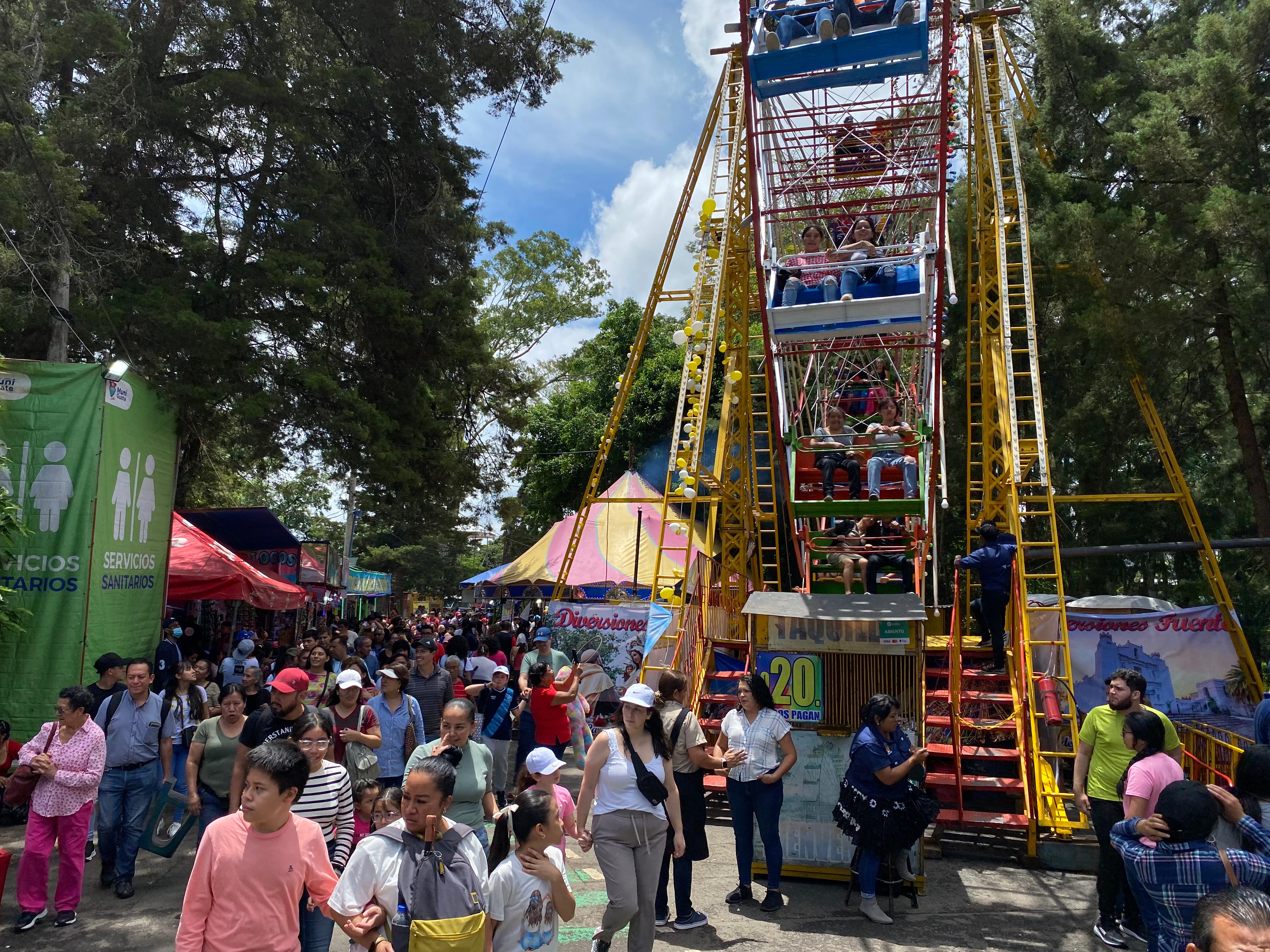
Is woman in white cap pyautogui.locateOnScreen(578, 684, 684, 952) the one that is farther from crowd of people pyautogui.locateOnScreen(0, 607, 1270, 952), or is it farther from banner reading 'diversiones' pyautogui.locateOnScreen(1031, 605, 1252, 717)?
banner reading 'diversiones' pyautogui.locateOnScreen(1031, 605, 1252, 717)

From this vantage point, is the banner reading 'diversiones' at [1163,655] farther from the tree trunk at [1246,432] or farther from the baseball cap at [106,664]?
the baseball cap at [106,664]

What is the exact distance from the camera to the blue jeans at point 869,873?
6336 mm

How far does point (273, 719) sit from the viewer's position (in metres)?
5.41

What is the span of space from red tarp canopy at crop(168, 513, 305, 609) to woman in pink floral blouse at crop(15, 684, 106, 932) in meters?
6.52

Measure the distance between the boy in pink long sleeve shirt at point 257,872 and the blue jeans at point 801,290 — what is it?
686cm

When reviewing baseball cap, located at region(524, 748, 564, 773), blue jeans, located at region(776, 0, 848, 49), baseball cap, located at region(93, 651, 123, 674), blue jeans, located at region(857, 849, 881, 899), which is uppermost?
blue jeans, located at region(776, 0, 848, 49)

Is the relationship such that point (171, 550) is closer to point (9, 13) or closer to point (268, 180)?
point (268, 180)

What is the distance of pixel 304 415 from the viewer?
43.1 ft

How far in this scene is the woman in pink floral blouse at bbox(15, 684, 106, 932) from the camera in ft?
19.3

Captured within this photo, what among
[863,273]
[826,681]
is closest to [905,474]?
[863,273]

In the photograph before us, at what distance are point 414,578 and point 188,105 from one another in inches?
1884

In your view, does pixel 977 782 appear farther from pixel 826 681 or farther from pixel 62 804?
pixel 62 804

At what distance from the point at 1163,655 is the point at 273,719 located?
1139 centimetres

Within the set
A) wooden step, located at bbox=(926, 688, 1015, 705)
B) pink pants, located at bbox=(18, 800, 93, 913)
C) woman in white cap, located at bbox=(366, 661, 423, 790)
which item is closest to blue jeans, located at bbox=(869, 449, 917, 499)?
wooden step, located at bbox=(926, 688, 1015, 705)
